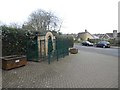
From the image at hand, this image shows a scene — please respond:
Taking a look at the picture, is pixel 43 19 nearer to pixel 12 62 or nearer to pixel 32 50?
pixel 32 50

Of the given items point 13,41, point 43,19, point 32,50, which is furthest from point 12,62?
point 43,19

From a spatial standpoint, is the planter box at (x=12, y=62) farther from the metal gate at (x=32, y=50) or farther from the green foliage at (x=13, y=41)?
the metal gate at (x=32, y=50)

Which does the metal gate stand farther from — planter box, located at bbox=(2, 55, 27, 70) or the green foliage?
planter box, located at bbox=(2, 55, 27, 70)

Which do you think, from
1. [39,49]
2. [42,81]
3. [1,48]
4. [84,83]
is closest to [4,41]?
[1,48]

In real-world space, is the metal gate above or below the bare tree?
below

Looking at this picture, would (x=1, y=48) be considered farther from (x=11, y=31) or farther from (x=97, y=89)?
(x=97, y=89)

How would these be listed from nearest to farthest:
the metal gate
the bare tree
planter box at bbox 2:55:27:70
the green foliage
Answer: planter box at bbox 2:55:27:70, the green foliage, the metal gate, the bare tree

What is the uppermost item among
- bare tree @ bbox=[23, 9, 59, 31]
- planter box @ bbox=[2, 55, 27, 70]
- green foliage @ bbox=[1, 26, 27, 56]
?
bare tree @ bbox=[23, 9, 59, 31]

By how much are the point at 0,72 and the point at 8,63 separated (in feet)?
2.56

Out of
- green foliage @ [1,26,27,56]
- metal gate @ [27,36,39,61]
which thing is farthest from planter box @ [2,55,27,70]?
metal gate @ [27,36,39,61]

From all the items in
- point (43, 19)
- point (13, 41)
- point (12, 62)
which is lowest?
point (12, 62)

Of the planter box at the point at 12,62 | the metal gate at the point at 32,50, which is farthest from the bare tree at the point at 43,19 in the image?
the planter box at the point at 12,62

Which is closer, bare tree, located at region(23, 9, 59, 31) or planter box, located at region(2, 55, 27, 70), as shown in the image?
planter box, located at region(2, 55, 27, 70)

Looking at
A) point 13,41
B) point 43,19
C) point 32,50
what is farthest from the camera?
point 43,19
